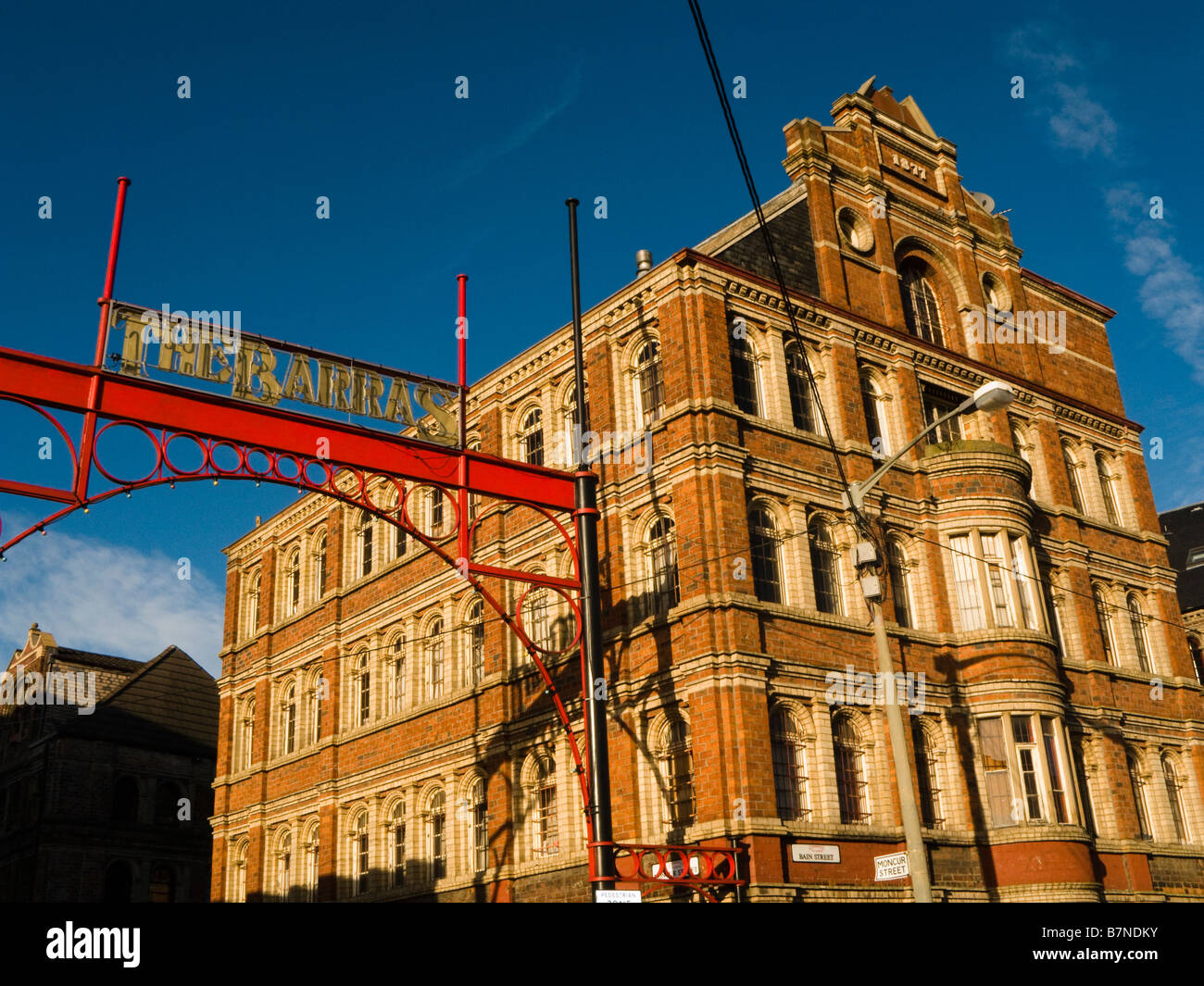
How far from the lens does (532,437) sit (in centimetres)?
2766

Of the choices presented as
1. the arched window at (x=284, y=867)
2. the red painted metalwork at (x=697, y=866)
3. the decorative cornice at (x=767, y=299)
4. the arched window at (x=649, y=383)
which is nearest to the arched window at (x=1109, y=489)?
the decorative cornice at (x=767, y=299)

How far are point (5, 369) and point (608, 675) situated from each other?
12.1 meters

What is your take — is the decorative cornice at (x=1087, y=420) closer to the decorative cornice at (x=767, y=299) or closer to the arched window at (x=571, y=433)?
the decorative cornice at (x=767, y=299)

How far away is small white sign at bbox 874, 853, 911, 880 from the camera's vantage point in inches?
557

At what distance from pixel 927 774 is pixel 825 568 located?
434cm

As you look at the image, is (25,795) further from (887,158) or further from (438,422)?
(887,158)

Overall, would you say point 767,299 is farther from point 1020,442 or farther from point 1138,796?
point 1138,796

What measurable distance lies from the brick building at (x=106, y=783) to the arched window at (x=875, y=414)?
28.6m

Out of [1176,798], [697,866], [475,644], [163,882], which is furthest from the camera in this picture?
[163,882]

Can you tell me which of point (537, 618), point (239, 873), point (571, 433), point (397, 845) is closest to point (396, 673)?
point (397, 845)

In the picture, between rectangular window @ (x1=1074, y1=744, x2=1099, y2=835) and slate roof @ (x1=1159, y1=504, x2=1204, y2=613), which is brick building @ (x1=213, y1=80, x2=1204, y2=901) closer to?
rectangular window @ (x1=1074, y1=744, x2=1099, y2=835)

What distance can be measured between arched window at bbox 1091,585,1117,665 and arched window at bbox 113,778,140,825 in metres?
33.1

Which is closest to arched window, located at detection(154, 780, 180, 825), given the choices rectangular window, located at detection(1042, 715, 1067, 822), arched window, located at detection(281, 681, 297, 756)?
arched window, located at detection(281, 681, 297, 756)

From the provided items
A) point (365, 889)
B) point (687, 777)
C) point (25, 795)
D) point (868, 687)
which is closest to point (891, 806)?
point (868, 687)
